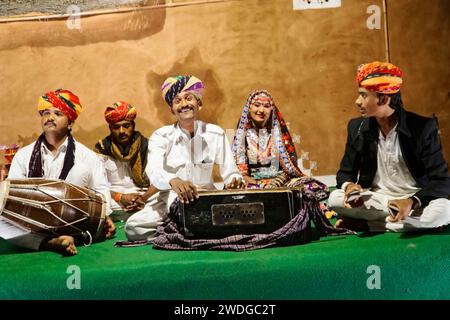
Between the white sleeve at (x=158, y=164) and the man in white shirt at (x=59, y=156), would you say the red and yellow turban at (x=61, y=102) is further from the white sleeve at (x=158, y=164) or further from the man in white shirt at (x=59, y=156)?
the white sleeve at (x=158, y=164)

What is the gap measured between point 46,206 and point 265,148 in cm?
234

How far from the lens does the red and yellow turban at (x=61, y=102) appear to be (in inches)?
169

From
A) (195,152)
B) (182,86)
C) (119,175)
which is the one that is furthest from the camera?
(119,175)

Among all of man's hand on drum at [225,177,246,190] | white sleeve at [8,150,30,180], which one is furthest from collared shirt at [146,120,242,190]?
white sleeve at [8,150,30,180]

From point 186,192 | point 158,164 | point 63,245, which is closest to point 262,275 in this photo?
point 186,192

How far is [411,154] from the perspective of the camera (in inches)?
150

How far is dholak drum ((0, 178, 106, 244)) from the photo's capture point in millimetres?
3812

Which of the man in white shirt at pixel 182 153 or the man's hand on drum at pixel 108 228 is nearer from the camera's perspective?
the man in white shirt at pixel 182 153

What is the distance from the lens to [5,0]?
6570mm

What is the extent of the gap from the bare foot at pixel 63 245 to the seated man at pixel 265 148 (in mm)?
1947

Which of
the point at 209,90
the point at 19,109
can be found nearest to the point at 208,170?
the point at 209,90

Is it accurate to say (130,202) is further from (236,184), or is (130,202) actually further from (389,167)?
(389,167)

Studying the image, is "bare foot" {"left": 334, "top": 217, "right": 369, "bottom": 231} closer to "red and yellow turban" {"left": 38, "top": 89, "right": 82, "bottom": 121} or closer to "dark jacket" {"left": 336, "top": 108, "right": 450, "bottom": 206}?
"dark jacket" {"left": 336, "top": 108, "right": 450, "bottom": 206}

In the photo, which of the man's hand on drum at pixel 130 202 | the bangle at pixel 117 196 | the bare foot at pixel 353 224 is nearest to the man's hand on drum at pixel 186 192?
the bare foot at pixel 353 224
